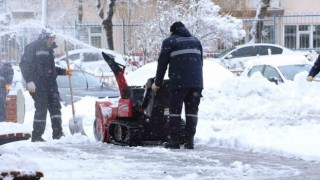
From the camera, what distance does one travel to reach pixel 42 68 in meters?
12.4

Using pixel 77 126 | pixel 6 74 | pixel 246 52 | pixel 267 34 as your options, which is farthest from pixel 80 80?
pixel 267 34

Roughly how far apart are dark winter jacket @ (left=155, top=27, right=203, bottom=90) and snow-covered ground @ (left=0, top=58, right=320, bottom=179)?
37.6 inches

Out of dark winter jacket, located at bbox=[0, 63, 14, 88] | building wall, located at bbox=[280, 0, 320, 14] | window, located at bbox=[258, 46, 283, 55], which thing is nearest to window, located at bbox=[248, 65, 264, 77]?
dark winter jacket, located at bbox=[0, 63, 14, 88]

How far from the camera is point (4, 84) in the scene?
15445 mm

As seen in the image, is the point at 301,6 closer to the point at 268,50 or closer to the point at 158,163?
the point at 268,50

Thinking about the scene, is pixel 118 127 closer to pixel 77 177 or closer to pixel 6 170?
pixel 77 177

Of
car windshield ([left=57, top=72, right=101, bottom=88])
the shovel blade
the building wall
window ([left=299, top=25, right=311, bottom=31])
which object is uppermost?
the building wall

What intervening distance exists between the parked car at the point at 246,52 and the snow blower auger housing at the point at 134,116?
16130mm

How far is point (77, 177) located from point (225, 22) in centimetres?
2213

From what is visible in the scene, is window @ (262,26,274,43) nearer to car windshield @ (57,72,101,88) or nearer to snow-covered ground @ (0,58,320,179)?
car windshield @ (57,72,101,88)

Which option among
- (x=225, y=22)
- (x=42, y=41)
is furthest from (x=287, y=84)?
(x=225, y=22)

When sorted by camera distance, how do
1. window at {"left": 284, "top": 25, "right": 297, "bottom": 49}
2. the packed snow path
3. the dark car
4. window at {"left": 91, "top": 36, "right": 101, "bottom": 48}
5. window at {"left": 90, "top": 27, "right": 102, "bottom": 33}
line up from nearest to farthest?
1. the packed snow path
2. the dark car
3. window at {"left": 90, "top": 27, "right": 102, "bottom": 33}
4. window at {"left": 91, "top": 36, "right": 101, "bottom": 48}
5. window at {"left": 284, "top": 25, "right": 297, "bottom": 49}

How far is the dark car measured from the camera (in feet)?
57.5

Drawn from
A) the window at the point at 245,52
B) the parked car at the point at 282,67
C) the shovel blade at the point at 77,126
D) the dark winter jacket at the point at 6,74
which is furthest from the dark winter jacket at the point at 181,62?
the window at the point at 245,52
